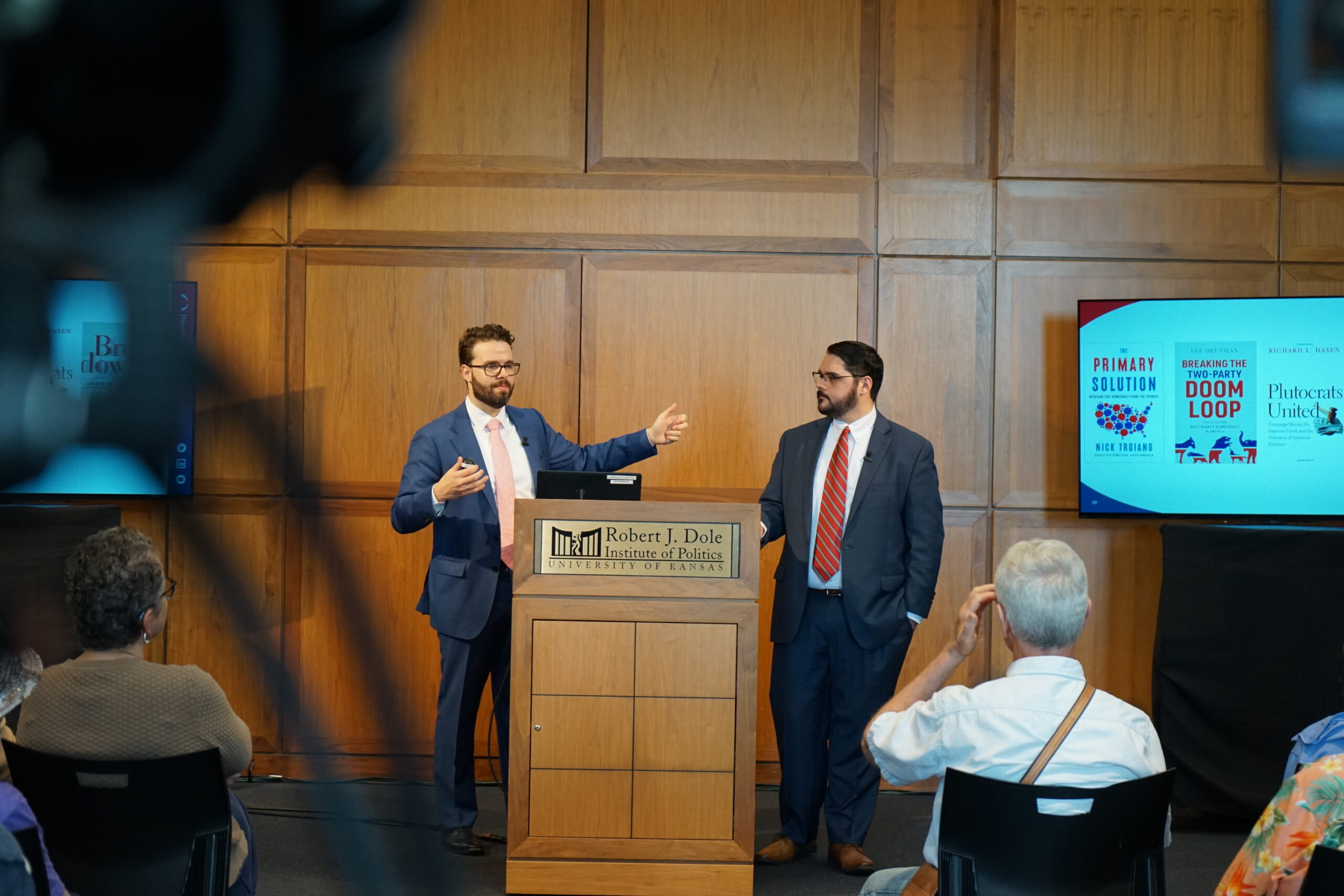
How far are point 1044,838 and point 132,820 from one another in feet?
3.83

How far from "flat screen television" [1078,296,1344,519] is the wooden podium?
5.81 ft

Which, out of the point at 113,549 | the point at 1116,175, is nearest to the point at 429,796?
the point at 113,549

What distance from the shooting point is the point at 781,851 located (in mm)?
3439

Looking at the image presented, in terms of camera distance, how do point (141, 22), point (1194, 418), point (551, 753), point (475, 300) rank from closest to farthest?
point (141, 22) → point (551, 753) → point (1194, 418) → point (475, 300)

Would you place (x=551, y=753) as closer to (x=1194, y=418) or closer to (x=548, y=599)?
(x=548, y=599)

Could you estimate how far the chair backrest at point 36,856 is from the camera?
110 cm

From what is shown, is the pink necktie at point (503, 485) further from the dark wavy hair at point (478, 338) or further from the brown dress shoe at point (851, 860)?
the brown dress shoe at point (851, 860)

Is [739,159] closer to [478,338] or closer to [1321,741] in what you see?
[478,338]

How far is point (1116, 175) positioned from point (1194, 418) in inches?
35.5

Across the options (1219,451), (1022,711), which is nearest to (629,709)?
(1022,711)

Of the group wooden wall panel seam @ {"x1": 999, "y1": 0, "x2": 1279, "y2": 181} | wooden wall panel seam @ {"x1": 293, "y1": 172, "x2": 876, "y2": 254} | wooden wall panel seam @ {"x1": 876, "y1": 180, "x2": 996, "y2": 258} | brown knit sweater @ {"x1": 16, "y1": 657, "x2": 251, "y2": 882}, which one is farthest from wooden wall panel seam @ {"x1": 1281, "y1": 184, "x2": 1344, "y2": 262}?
brown knit sweater @ {"x1": 16, "y1": 657, "x2": 251, "y2": 882}

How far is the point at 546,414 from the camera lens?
4.39 metres

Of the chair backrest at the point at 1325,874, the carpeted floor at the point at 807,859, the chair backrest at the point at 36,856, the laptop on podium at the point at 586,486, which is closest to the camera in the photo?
the chair backrest at the point at 36,856

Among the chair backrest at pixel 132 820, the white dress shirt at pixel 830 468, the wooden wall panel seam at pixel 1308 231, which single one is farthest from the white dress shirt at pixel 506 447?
the wooden wall panel seam at pixel 1308 231
